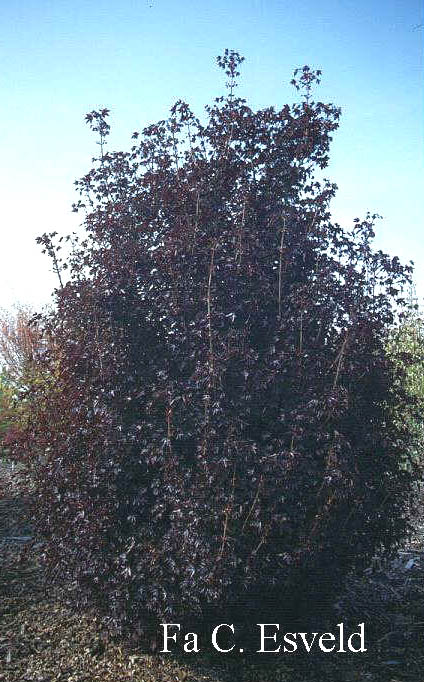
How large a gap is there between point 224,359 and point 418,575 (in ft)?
10.6

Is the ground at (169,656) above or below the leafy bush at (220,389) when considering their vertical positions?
below

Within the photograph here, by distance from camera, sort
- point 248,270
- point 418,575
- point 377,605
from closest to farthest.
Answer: point 248,270, point 377,605, point 418,575

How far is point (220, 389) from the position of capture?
141 inches

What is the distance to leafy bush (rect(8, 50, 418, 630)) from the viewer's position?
3.61 meters

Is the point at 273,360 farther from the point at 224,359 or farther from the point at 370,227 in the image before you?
the point at 370,227

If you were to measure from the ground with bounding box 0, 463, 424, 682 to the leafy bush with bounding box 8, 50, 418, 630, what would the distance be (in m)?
0.34

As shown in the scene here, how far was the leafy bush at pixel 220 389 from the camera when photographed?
3607mm

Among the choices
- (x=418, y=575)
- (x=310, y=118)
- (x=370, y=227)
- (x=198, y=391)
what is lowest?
(x=418, y=575)

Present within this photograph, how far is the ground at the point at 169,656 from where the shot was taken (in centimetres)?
400

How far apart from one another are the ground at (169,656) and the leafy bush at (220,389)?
1.11ft

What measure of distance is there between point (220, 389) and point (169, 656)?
1.76 metres

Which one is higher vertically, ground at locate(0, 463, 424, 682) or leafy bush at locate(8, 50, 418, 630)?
leafy bush at locate(8, 50, 418, 630)

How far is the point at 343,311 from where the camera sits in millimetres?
4051

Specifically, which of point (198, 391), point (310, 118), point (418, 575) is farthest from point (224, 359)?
point (418, 575)
